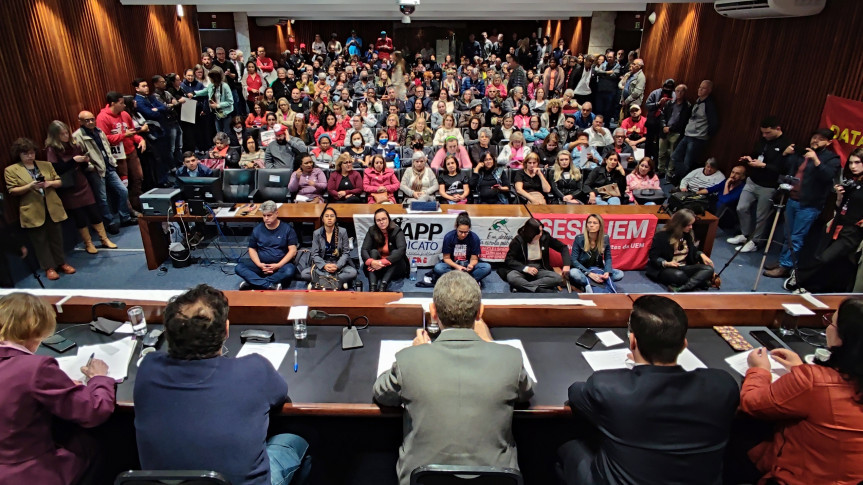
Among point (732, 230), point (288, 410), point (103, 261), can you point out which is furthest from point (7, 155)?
point (732, 230)

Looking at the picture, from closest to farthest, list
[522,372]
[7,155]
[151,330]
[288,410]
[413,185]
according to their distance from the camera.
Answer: [522,372], [288,410], [151,330], [7,155], [413,185]

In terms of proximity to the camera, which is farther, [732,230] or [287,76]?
[287,76]

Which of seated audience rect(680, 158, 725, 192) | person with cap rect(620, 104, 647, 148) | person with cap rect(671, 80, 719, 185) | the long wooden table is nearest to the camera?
the long wooden table

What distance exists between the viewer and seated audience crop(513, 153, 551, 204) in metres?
6.53

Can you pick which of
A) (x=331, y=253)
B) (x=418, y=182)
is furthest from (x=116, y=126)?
(x=418, y=182)

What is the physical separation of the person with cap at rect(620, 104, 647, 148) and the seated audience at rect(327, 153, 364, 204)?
5.24 meters

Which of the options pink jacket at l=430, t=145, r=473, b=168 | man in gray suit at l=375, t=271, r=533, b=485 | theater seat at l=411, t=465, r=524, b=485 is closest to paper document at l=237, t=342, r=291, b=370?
man in gray suit at l=375, t=271, r=533, b=485

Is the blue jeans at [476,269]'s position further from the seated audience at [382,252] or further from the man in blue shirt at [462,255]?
the seated audience at [382,252]

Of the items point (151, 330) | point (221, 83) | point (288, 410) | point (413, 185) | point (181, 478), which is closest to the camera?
point (181, 478)

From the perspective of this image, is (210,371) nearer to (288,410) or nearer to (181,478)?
(181,478)

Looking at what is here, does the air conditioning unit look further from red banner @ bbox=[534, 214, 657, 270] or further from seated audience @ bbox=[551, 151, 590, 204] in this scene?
red banner @ bbox=[534, 214, 657, 270]

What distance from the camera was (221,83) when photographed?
30.8 ft

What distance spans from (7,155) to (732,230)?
8988mm

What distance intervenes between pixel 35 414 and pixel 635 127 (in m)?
9.42
